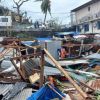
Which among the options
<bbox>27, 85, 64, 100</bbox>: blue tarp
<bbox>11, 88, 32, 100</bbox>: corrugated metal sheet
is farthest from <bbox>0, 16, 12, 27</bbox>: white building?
<bbox>27, 85, 64, 100</bbox>: blue tarp

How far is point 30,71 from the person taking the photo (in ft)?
35.9

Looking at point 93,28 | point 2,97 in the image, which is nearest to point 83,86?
point 2,97

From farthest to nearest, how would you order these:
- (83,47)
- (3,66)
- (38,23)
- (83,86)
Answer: (38,23) < (83,47) < (3,66) < (83,86)

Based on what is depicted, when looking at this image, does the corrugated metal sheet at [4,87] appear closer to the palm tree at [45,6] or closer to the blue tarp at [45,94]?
the blue tarp at [45,94]

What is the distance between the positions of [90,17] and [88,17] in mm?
1022

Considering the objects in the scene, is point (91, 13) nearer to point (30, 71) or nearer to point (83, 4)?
point (83, 4)

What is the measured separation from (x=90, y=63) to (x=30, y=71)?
5.19 m

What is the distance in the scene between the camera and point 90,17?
52156mm

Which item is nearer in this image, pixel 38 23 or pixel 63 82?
pixel 63 82

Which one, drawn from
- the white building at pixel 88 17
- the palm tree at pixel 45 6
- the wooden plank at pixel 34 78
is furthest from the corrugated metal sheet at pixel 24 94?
the palm tree at pixel 45 6

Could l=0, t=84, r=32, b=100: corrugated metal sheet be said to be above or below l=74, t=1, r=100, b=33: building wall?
below

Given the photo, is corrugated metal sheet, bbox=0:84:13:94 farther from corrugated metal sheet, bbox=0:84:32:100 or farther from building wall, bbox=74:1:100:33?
building wall, bbox=74:1:100:33

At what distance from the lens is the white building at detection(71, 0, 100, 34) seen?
5006 cm

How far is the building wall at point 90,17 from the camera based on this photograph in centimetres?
4997
